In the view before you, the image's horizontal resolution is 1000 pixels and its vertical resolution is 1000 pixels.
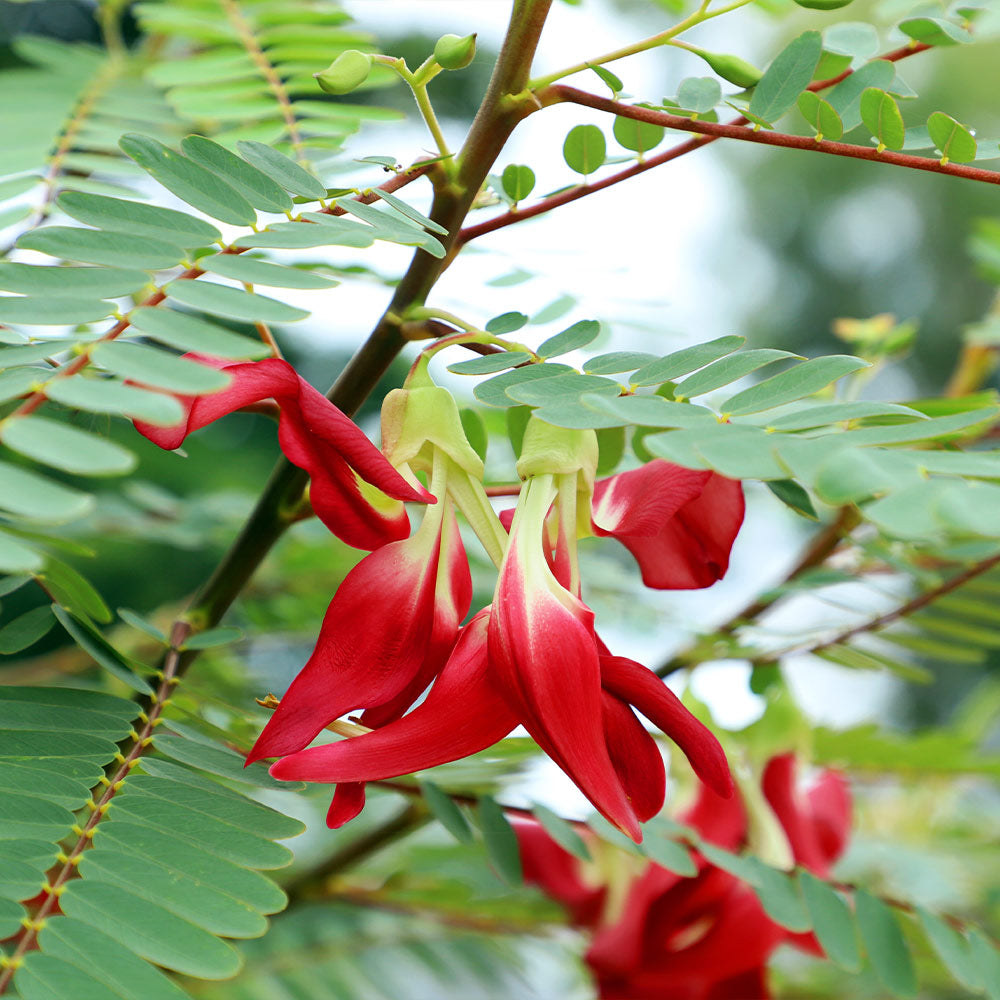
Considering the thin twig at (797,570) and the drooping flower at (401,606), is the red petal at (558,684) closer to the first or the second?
the drooping flower at (401,606)

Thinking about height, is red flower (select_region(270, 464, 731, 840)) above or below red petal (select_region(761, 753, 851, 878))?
above

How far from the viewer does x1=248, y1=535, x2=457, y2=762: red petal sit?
281mm

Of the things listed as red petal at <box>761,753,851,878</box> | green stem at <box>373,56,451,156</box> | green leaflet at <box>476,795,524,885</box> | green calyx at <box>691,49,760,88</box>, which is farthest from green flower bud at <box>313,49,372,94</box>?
red petal at <box>761,753,851,878</box>

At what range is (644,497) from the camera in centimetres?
32

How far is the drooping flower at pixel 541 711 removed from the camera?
0.27 meters

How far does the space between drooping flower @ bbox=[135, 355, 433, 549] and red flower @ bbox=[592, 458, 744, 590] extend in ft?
0.19

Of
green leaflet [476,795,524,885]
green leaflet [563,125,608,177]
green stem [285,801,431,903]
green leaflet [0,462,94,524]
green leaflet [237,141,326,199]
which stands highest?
green leaflet [237,141,326,199]

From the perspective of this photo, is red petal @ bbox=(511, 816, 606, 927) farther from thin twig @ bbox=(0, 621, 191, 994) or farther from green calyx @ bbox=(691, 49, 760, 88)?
green calyx @ bbox=(691, 49, 760, 88)

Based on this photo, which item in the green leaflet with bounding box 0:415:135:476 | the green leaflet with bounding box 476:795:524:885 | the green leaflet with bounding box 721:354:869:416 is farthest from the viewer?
the green leaflet with bounding box 476:795:524:885

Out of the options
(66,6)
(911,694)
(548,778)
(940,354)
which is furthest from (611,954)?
(940,354)

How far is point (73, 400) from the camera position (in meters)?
0.23

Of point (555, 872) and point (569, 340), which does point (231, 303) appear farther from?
point (555, 872)

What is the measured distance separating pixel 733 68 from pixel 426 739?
23 centimetres

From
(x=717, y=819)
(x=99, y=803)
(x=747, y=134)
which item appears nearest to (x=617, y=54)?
(x=747, y=134)
